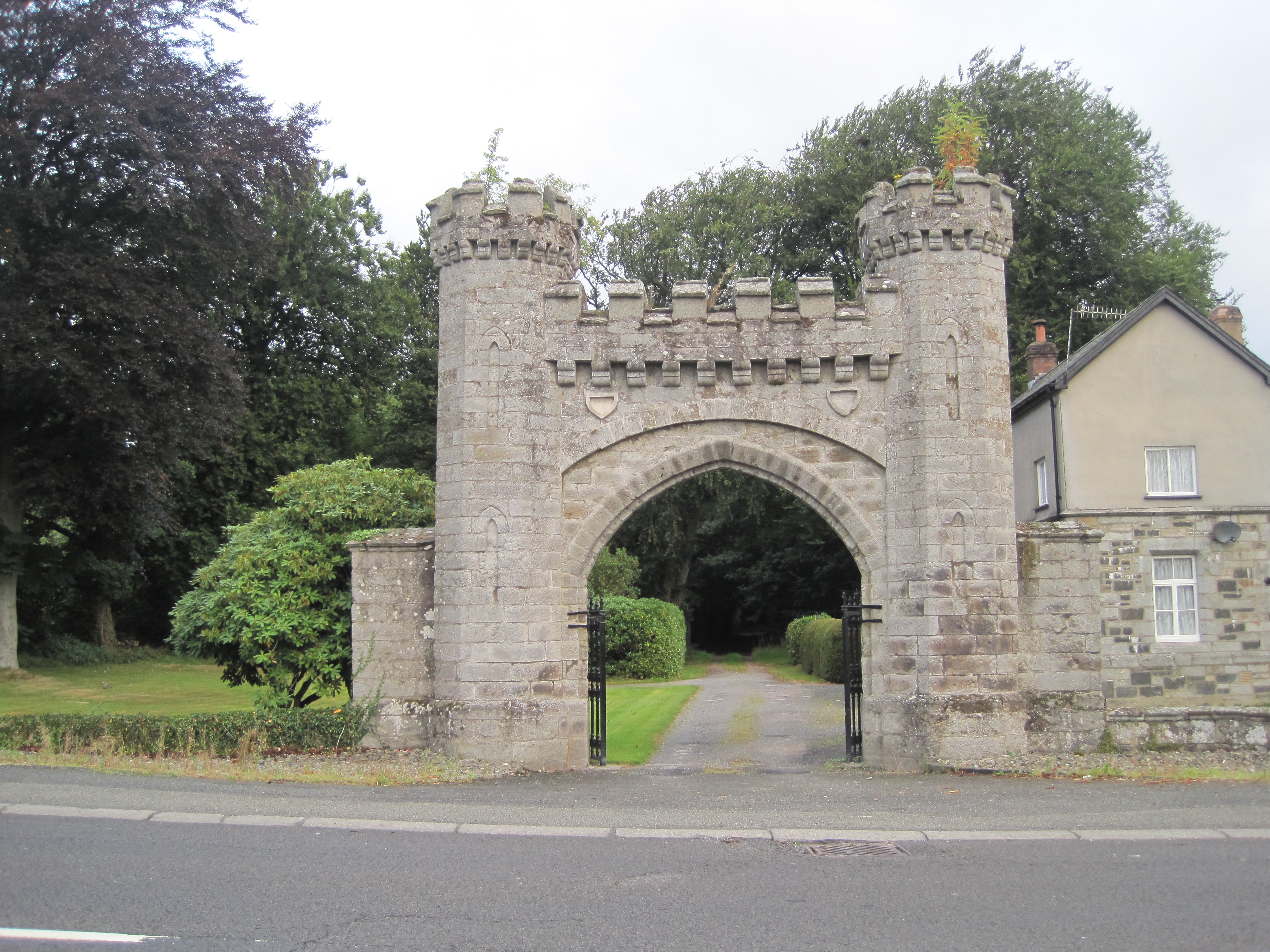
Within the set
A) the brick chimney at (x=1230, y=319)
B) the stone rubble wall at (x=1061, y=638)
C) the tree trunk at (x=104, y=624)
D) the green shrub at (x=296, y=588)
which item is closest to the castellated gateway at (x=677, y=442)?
the stone rubble wall at (x=1061, y=638)

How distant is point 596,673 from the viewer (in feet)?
44.0

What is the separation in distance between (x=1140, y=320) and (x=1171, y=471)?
310 cm

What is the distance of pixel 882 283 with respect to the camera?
42.1ft

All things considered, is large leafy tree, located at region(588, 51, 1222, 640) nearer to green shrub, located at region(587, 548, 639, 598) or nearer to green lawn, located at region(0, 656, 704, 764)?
green shrub, located at region(587, 548, 639, 598)

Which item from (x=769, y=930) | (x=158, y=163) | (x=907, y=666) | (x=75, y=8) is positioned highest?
(x=75, y=8)

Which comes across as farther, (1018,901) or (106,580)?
(106,580)

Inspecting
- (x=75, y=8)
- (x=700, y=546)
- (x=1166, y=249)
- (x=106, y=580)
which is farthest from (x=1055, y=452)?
(x=700, y=546)

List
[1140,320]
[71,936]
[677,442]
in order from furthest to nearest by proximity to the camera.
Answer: [1140,320] → [677,442] → [71,936]

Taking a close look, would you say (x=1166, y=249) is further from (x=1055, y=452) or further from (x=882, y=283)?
(x=882, y=283)

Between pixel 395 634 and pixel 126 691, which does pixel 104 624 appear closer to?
pixel 126 691

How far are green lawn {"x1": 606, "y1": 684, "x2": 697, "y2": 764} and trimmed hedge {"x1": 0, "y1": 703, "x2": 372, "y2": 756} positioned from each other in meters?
3.30

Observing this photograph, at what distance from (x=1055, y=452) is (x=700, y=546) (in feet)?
97.9

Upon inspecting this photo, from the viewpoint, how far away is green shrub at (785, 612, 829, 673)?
122 feet

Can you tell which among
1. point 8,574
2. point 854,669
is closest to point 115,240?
point 8,574
